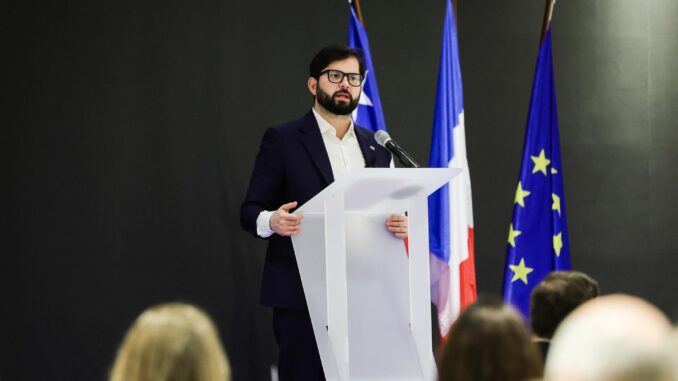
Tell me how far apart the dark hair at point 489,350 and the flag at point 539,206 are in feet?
10.9

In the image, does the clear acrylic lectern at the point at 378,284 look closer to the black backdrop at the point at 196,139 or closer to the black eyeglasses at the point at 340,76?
the black eyeglasses at the point at 340,76

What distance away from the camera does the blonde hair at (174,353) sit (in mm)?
1426

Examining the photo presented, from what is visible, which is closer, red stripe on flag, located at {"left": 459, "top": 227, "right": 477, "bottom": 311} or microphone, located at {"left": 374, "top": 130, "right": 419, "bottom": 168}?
microphone, located at {"left": 374, "top": 130, "right": 419, "bottom": 168}

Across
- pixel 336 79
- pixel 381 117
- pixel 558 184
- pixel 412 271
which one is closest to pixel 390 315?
pixel 412 271

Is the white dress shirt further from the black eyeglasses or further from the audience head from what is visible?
the audience head

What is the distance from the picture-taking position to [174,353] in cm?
143

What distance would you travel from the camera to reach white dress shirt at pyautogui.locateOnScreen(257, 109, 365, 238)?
12.2 feet

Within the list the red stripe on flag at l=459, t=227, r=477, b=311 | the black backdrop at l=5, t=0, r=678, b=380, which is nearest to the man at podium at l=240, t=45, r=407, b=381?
the black backdrop at l=5, t=0, r=678, b=380

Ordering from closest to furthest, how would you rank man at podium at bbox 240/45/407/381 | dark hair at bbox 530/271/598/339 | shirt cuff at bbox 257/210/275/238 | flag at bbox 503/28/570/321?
dark hair at bbox 530/271/598/339
shirt cuff at bbox 257/210/275/238
man at podium at bbox 240/45/407/381
flag at bbox 503/28/570/321

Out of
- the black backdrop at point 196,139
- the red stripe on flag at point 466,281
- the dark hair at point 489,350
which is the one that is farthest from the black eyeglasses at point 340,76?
the dark hair at point 489,350

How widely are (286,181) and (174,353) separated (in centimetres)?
229

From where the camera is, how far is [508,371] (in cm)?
147

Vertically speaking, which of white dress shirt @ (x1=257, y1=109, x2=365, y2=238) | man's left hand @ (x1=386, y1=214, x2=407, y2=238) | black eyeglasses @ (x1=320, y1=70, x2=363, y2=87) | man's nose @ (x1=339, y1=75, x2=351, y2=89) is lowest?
man's left hand @ (x1=386, y1=214, x2=407, y2=238)

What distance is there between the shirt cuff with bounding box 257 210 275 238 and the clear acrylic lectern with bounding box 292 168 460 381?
175 mm
